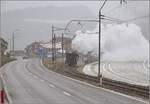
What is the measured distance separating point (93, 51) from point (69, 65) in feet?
170

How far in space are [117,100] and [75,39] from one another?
10646 cm

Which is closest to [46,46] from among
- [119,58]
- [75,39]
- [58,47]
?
[58,47]

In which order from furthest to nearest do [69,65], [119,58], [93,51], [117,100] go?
[119,58] → [93,51] → [69,65] → [117,100]

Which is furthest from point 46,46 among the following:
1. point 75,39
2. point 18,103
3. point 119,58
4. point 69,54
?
point 18,103

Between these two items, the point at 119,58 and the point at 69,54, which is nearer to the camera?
the point at 69,54

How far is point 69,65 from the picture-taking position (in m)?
93.3

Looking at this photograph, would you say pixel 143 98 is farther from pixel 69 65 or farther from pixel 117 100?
pixel 69 65

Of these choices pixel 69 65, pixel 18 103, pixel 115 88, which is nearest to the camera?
pixel 18 103

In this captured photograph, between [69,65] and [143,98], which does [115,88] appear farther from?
[69,65]

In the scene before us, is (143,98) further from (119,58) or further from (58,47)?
(58,47)

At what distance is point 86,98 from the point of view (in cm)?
2856

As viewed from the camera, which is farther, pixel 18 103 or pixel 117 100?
pixel 117 100

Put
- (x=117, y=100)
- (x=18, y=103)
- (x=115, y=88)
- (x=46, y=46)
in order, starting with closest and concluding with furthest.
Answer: (x=18, y=103) → (x=117, y=100) → (x=115, y=88) → (x=46, y=46)

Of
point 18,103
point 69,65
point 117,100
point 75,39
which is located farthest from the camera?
point 75,39
